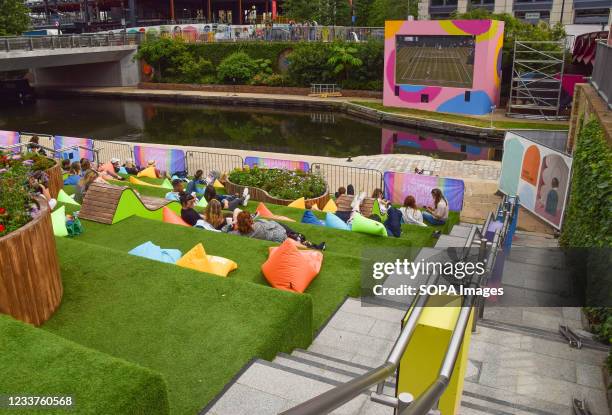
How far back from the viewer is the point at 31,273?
5.24m

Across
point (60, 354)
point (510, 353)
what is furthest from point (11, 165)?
point (510, 353)

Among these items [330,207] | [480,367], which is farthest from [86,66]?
[480,367]

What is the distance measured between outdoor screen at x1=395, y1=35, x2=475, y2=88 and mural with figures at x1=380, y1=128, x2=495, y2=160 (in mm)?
5451

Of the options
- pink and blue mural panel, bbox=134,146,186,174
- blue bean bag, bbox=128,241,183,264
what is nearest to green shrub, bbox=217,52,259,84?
pink and blue mural panel, bbox=134,146,186,174

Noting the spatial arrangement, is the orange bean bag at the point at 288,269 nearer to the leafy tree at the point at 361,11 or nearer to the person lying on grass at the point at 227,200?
the person lying on grass at the point at 227,200

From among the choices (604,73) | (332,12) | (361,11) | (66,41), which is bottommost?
(604,73)

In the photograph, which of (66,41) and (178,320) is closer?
(178,320)

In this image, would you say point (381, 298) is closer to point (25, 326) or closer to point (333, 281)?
point (333, 281)

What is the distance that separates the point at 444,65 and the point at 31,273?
3018 centimetres

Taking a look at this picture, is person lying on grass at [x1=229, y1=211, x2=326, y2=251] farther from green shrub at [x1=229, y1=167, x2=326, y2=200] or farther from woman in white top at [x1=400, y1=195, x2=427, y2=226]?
green shrub at [x1=229, y1=167, x2=326, y2=200]

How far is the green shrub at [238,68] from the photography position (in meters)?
42.2

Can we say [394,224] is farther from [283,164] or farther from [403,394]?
[403,394]

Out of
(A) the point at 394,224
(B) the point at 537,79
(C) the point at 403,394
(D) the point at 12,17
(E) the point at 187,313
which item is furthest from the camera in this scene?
(D) the point at 12,17

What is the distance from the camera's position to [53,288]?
564cm
